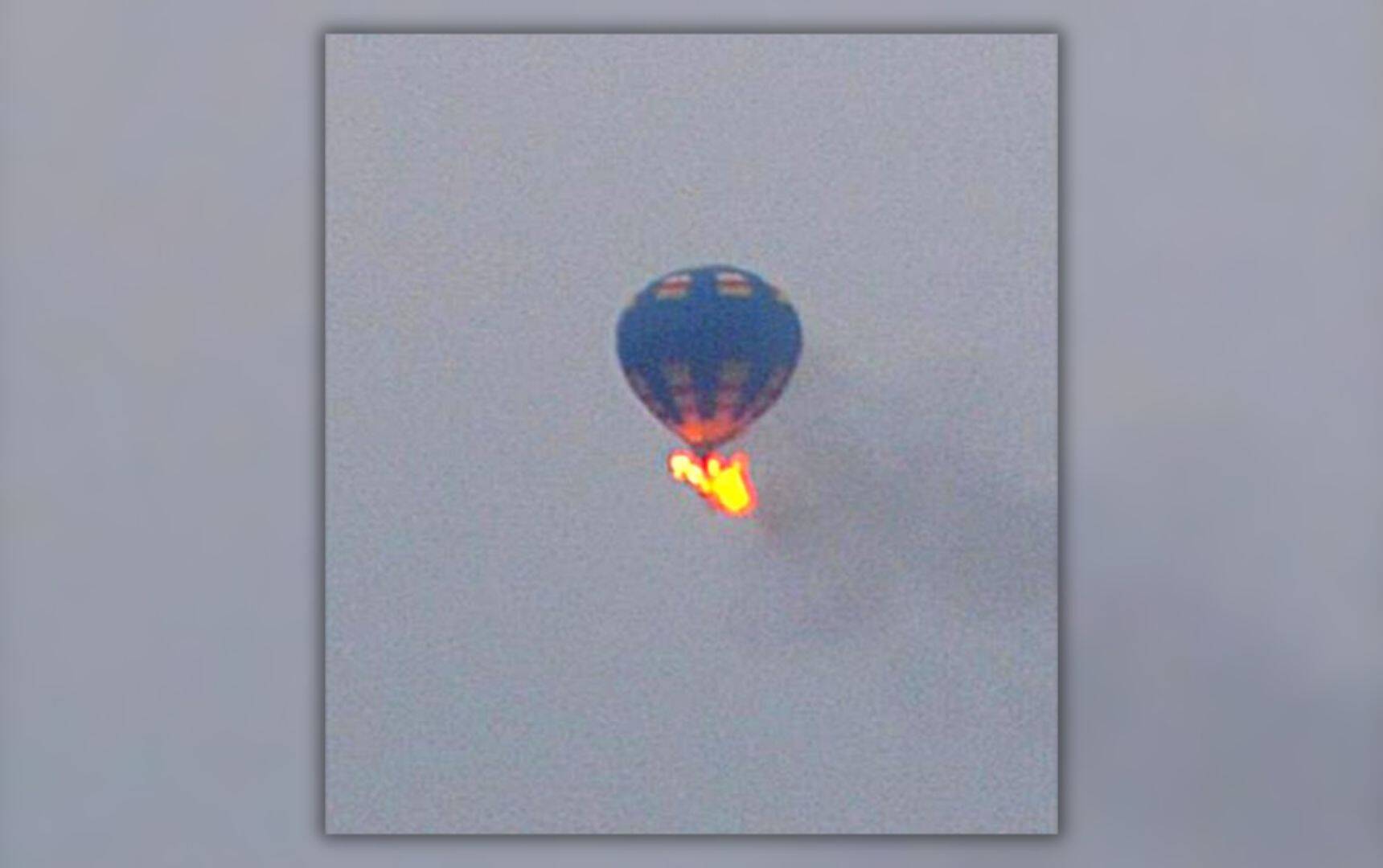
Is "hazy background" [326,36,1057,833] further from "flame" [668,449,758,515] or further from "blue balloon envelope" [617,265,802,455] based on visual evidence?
"blue balloon envelope" [617,265,802,455]

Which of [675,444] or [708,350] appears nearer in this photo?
[708,350]

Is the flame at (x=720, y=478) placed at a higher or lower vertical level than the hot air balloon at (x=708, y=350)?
lower

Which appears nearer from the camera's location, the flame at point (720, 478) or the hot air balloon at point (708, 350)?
the hot air balloon at point (708, 350)
